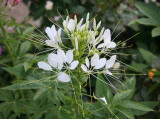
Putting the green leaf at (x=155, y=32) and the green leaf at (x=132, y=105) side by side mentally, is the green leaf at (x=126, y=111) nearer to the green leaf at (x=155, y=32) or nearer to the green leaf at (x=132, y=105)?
the green leaf at (x=132, y=105)

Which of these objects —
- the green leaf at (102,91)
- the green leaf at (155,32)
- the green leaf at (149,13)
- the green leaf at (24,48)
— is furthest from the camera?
the green leaf at (149,13)

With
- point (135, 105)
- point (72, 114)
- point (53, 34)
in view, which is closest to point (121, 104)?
point (135, 105)

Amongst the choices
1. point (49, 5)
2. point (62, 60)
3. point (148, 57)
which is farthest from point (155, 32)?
point (49, 5)

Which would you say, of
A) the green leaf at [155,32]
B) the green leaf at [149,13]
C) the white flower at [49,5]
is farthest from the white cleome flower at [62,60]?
the white flower at [49,5]

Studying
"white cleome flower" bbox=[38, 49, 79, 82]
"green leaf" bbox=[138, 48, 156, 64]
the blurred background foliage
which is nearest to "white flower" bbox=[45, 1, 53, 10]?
the blurred background foliage

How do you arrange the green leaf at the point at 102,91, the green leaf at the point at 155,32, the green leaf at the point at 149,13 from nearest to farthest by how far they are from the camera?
→ the green leaf at the point at 102,91
the green leaf at the point at 155,32
the green leaf at the point at 149,13

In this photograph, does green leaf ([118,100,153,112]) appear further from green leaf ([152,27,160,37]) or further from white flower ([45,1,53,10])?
white flower ([45,1,53,10])

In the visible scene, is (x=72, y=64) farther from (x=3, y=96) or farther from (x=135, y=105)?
(x=3, y=96)

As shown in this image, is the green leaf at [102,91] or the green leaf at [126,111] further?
the green leaf at [102,91]
